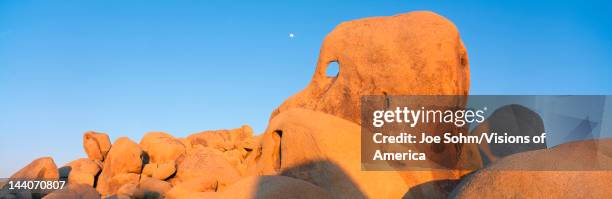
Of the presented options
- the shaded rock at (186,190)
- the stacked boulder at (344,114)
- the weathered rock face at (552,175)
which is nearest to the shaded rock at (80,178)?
the stacked boulder at (344,114)

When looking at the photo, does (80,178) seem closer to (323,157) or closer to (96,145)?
(96,145)

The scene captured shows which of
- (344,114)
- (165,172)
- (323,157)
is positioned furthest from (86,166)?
(323,157)

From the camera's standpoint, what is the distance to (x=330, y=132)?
10.0m

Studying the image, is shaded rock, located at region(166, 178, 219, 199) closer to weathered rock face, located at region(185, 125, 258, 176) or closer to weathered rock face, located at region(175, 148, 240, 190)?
weathered rock face, located at region(175, 148, 240, 190)

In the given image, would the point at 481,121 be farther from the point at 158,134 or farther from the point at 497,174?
the point at 158,134

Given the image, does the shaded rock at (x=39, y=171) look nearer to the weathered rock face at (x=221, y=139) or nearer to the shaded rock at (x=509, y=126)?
the weathered rock face at (x=221, y=139)

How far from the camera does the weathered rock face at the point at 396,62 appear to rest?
12.6 m

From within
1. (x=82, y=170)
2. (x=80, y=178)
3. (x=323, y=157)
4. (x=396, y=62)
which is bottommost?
(x=80, y=178)

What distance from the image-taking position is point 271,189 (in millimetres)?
6727

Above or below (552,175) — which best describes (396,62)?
above

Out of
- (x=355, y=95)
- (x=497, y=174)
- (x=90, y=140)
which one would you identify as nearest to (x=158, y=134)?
(x=90, y=140)

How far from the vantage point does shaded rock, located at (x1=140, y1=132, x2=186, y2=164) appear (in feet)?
92.3

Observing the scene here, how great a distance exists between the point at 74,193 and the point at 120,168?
30.3ft

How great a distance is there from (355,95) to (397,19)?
7.53 feet
